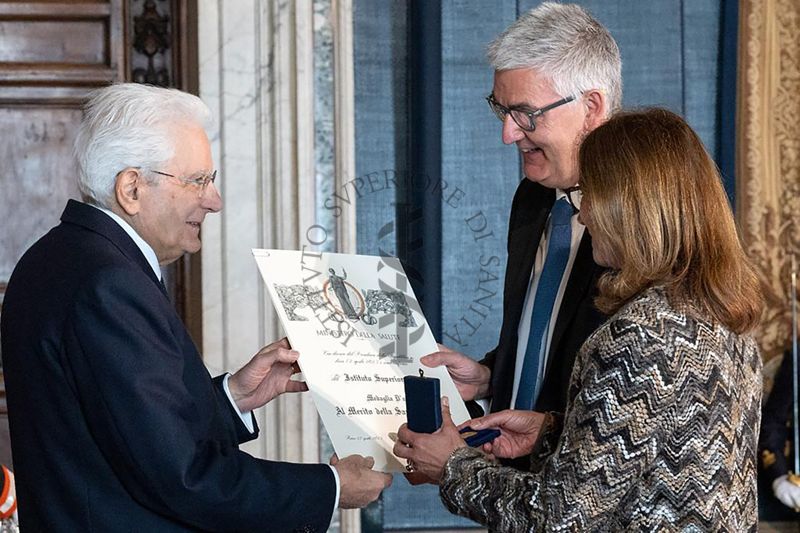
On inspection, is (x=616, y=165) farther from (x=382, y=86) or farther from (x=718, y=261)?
(x=382, y=86)

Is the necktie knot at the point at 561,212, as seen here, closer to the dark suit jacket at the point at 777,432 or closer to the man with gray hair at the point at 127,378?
the man with gray hair at the point at 127,378

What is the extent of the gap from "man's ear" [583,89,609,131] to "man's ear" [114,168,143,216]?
1.01 m

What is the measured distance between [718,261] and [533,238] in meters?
0.83

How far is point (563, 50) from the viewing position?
2.48 m

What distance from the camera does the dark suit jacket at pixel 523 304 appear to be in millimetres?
2254

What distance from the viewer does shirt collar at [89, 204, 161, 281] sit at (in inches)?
83.4

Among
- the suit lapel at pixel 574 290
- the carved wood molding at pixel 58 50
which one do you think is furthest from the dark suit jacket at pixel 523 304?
the carved wood molding at pixel 58 50

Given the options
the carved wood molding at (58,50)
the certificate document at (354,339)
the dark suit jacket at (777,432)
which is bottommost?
the dark suit jacket at (777,432)

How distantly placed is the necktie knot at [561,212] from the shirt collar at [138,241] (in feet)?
2.98

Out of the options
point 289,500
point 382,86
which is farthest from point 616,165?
point 382,86

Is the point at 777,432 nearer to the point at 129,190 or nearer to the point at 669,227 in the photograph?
the point at 669,227

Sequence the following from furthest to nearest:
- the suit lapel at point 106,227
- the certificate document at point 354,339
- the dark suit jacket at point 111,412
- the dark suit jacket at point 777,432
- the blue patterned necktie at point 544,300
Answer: the dark suit jacket at point 777,432
the blue patterned necktie at point 544,300
the certificate document at point 354,339
the suit lapel at point 106,227
the dark suit jacket at point 111,412

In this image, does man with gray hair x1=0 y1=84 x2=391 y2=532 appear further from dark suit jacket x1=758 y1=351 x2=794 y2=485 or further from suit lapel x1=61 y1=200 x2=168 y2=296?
dark suit jacket x1=758 y1=351 x2=794 y2=485

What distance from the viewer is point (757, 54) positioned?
4652 mm
